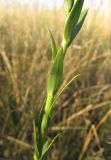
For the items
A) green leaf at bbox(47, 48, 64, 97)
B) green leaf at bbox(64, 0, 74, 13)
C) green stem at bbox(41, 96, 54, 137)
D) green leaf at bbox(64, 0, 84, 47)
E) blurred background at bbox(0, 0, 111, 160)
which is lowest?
blurred background at bbox(0, 0, 111, 160)

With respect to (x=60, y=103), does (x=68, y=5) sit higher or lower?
higher

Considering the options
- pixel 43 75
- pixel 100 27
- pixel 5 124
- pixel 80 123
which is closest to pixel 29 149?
pixel 5 124

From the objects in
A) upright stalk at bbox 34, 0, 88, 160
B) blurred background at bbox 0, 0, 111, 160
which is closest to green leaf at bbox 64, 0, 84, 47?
upright stalk at bbox 34, 0, 88, 160

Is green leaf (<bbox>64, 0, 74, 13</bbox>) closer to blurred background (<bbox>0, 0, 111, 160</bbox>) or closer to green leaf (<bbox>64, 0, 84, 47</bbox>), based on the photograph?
green leaf (<bbox>64, 0, 84, 47</bbox>)

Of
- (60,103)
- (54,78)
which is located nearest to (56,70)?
(54,78)

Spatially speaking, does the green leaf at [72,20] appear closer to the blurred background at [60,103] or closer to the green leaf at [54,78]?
the green leaf at [54,78]

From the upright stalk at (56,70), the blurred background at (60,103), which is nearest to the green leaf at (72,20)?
the upright stalk at (56,70)

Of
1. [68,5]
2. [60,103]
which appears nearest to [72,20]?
[68,5]

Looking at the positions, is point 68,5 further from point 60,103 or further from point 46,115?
point 60,103

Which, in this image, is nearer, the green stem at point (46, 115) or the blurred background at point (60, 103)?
the green stem at point (46, 115)

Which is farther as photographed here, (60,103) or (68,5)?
(60,103)

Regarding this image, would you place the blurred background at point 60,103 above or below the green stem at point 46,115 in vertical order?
below

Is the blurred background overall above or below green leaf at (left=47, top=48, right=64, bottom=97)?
below
